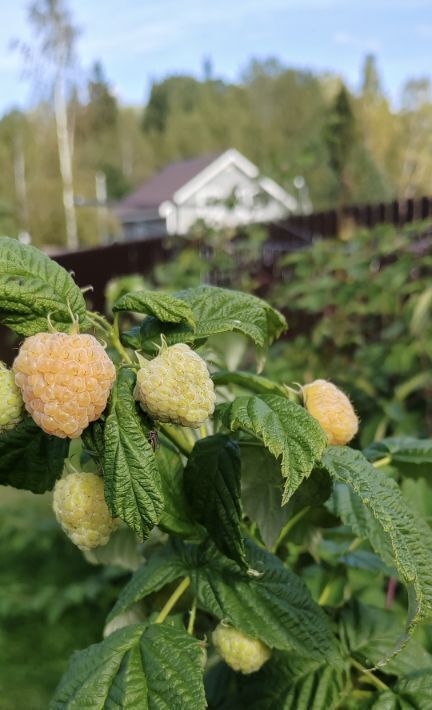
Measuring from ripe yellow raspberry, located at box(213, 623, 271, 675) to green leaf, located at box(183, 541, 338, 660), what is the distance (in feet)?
0.09

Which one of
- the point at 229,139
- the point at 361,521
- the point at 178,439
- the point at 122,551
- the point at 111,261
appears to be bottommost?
the point at 111,261

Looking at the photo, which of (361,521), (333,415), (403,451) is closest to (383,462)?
(403,451)

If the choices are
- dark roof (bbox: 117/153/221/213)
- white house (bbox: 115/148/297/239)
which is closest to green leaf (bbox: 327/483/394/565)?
white house (bbox: 115/148/297/239)

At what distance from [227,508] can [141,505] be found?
0.46 ft

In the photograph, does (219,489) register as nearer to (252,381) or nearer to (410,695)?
(252,381)

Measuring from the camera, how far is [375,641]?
3.27 ft

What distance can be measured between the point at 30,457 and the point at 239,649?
323 millimetres

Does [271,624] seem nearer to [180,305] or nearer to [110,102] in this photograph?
[180,305]

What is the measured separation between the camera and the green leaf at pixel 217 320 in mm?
771

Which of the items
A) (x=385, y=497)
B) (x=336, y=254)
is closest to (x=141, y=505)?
(x=385, y=497)

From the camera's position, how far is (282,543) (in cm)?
109

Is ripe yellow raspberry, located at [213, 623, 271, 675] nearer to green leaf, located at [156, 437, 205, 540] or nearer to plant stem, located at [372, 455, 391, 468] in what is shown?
green leaf, located at [156, 437, 205, 540]

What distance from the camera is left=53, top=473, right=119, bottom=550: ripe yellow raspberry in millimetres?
771

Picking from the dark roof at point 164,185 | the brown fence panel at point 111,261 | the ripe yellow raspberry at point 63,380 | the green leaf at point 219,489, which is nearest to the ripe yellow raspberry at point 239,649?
the green leaf at point 219,489
